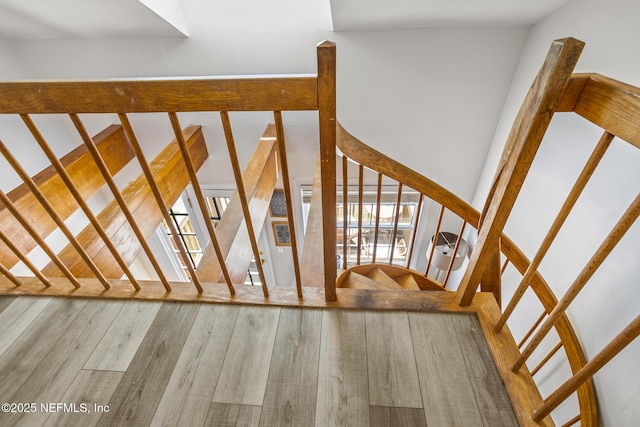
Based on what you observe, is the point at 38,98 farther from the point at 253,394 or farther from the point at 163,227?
the point at 163,227

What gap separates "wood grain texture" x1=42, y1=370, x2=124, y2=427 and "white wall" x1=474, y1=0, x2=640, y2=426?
198 cm

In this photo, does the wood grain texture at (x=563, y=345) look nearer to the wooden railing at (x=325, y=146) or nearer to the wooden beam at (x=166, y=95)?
the wooden railing at (x=325, y=146)

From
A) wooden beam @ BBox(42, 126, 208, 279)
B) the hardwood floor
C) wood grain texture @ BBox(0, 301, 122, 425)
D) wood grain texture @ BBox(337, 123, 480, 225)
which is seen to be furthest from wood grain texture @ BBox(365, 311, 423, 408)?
wooden beam @ BBox(42, 126, 208, 279)

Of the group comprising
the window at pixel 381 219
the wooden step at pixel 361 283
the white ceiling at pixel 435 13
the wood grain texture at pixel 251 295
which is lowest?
the window at pixel 381 219

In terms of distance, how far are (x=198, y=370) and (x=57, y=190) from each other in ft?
6.45

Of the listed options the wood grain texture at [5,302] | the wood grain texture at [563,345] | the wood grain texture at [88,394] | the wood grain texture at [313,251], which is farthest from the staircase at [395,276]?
the wood grain texture at [5,302]

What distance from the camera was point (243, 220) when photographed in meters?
2.14

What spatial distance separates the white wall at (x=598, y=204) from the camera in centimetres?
126

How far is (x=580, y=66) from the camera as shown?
1.68m

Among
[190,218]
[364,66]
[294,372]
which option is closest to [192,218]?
[190,218]

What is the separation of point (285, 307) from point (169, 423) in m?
0.55

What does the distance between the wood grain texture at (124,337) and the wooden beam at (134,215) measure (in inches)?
25.1

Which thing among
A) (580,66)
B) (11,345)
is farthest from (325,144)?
(580,66)

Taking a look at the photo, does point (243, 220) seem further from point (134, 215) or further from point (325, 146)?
point (325, 146)
